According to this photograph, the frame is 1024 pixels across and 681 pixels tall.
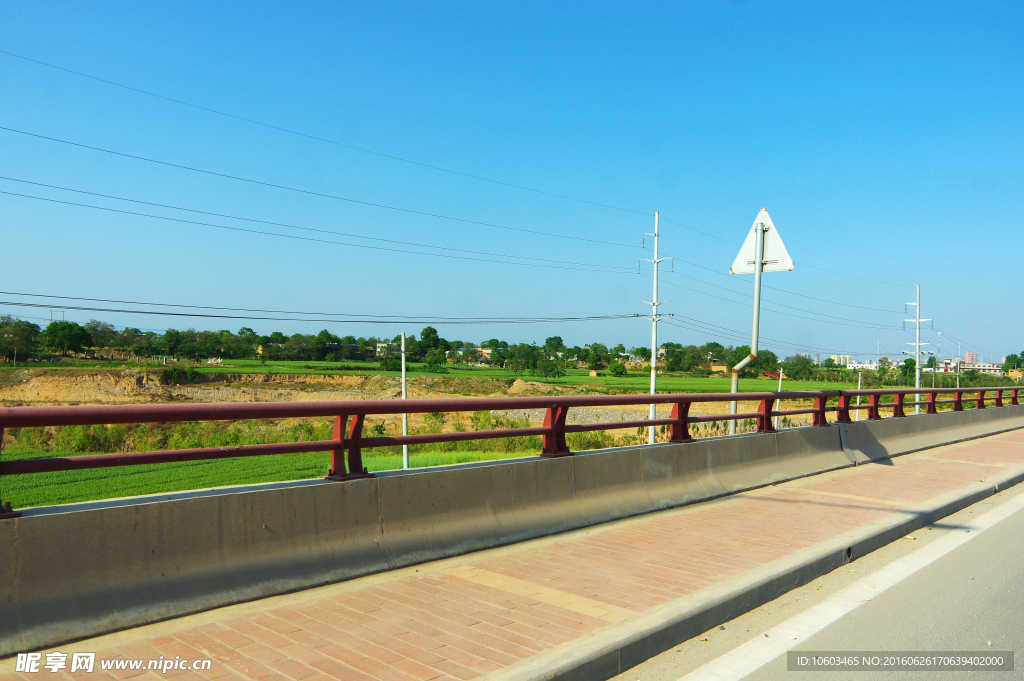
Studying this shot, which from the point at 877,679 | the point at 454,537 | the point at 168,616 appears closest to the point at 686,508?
the point at 454,537

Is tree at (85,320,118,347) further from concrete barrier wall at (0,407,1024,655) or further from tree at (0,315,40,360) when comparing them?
concrete barrier wall at (0,407,1024,655)

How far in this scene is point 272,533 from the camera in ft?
17.1

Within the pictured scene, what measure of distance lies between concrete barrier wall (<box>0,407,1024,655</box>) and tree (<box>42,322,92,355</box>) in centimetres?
10065

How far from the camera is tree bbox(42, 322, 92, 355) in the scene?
92625 millimetres

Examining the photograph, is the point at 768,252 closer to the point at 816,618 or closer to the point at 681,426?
the point at 681,426

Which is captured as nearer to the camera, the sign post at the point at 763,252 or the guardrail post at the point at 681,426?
the guardrail post at the point at 681,426

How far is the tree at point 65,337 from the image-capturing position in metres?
92.6

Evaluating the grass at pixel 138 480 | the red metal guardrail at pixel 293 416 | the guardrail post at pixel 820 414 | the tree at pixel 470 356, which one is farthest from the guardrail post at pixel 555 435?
the tree at pixel 470 356

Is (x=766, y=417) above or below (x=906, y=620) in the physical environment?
above

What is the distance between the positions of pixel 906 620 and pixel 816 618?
0.68m

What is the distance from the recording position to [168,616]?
4.55 meters

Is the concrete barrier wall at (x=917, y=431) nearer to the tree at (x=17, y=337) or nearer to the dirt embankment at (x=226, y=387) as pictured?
the dirt embankment at (x=226, y=387)

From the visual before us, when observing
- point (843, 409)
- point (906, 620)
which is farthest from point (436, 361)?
point (906, 620)

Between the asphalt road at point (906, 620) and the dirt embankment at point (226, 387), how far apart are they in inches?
3302
